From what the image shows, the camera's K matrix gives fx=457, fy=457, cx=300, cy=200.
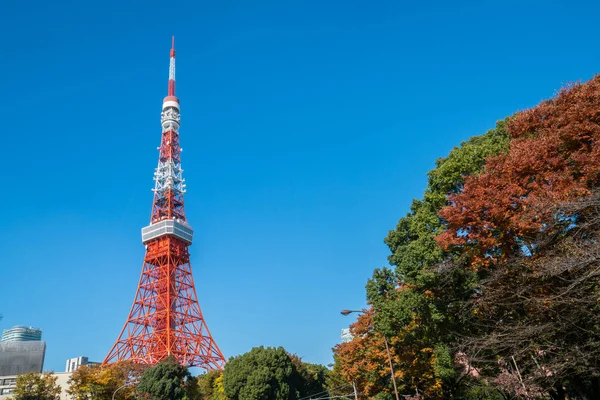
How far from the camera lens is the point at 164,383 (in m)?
32.6

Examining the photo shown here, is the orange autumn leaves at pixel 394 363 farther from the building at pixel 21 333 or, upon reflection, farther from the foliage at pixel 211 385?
the building at pixel 21 333

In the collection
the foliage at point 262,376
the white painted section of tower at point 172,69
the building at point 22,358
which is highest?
the white painted section of tower at point 172,69

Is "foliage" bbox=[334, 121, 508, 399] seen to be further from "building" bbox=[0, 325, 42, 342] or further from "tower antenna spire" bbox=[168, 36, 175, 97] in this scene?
"building" bbox=[0, 325, 42, 342]

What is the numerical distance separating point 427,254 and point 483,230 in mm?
2857

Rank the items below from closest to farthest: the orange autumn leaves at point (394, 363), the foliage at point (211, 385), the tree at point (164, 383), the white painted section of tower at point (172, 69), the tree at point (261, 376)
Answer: the orange autumn leaves at point (394, 363)
the tree at point (164, 383)
the tree at point (261, 376)
the foliage at point (211, 385)
the white painted section of tower at point (172, 69)

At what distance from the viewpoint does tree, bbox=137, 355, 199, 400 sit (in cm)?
3234

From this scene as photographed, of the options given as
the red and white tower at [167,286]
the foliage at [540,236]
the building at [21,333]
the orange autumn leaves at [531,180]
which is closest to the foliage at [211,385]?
the red and white tower at [167,286]

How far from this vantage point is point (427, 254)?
16.4 m

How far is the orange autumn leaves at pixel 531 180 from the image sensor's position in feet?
39.7

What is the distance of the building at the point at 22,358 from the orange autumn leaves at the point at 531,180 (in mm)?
62095

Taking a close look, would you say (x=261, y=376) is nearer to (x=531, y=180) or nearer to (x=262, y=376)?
(x=262, y=376)

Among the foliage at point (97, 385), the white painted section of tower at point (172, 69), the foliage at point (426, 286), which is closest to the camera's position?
the foliage at point (426, 286)

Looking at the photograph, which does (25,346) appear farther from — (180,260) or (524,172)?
(524,172)

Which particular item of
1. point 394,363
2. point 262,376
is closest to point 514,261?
point 394,363
